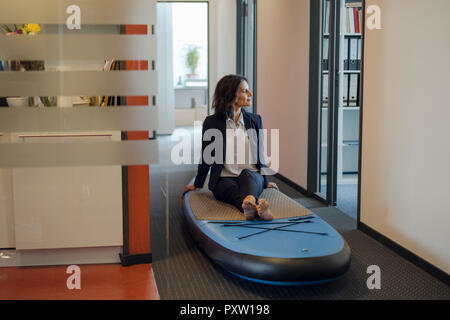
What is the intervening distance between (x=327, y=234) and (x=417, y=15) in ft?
4.09

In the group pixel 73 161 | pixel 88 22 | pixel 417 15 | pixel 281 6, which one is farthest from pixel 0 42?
pixel 281 6

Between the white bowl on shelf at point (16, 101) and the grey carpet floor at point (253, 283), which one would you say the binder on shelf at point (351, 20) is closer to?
the grey carpet floor at point (253, 283)

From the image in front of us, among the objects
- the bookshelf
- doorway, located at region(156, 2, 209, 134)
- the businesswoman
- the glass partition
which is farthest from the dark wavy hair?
doorway, located at region(156, 2, 209, 134)

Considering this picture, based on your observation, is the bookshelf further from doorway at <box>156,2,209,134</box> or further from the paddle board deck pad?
doorway at <box>156,2,209,134</box>

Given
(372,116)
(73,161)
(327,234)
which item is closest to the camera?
(73,161)

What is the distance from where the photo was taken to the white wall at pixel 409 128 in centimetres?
260

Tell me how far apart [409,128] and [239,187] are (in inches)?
41.9

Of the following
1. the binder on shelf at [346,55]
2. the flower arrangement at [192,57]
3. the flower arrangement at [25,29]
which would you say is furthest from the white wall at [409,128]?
the flower arrangement at [192,57]

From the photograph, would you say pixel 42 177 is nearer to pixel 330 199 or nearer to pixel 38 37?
pixel 38 37

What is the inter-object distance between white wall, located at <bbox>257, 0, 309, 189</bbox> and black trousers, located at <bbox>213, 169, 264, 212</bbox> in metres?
1.43

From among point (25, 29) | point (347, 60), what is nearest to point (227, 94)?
point (25, 29)

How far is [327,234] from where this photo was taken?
272 cm

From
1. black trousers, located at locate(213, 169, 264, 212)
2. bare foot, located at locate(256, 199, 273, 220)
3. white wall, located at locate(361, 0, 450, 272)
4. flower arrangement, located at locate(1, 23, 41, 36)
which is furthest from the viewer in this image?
black trousers, located at locate(213, 169, 264, 212)

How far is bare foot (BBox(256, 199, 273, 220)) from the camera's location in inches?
113
